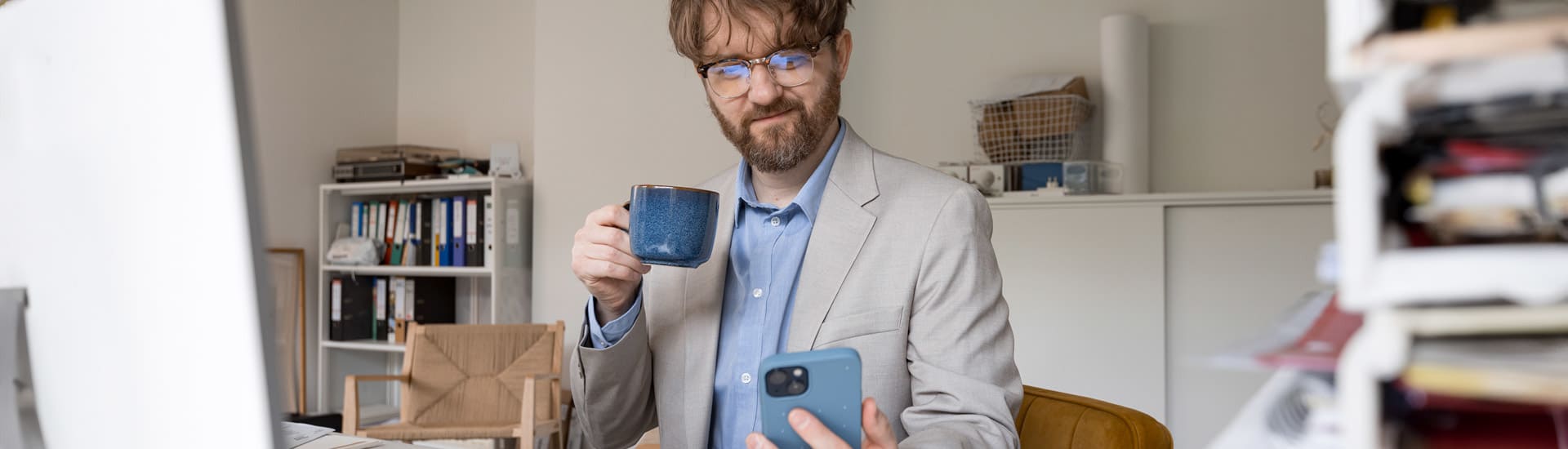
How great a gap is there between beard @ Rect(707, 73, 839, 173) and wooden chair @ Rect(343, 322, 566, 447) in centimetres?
227

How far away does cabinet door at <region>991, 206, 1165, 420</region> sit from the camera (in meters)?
3.02

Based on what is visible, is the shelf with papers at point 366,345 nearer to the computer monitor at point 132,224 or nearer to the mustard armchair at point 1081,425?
the mustard armchair at point 1081,425

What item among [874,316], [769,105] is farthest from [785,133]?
[874,316]

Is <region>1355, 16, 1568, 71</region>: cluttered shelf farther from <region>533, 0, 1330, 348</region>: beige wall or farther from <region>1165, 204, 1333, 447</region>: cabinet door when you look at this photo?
<region>533, 0, 1330, 348</region>: beige wall

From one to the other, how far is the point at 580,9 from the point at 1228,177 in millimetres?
2520

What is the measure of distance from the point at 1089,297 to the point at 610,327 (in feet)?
7.03

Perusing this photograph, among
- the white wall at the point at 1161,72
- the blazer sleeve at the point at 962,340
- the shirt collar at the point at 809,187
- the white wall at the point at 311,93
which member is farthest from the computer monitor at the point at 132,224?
the white wall at the point at 311,93

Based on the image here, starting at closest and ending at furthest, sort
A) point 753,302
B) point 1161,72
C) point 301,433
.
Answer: point 753,302, point 301,433, point 1161,72

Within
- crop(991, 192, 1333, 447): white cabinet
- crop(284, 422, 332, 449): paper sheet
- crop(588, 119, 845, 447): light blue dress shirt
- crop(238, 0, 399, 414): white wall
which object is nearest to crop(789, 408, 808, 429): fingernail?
crop(588, 119, 845, 447): light blue dress shirt

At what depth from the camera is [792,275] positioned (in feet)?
4.58

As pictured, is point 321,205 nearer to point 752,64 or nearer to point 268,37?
point 268,37

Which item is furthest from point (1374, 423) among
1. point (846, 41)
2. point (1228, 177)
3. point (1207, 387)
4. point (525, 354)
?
point (525, 354)

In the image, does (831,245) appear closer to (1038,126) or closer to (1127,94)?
(1038,126)

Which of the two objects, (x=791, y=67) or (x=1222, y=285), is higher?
(x=791, y=67)
